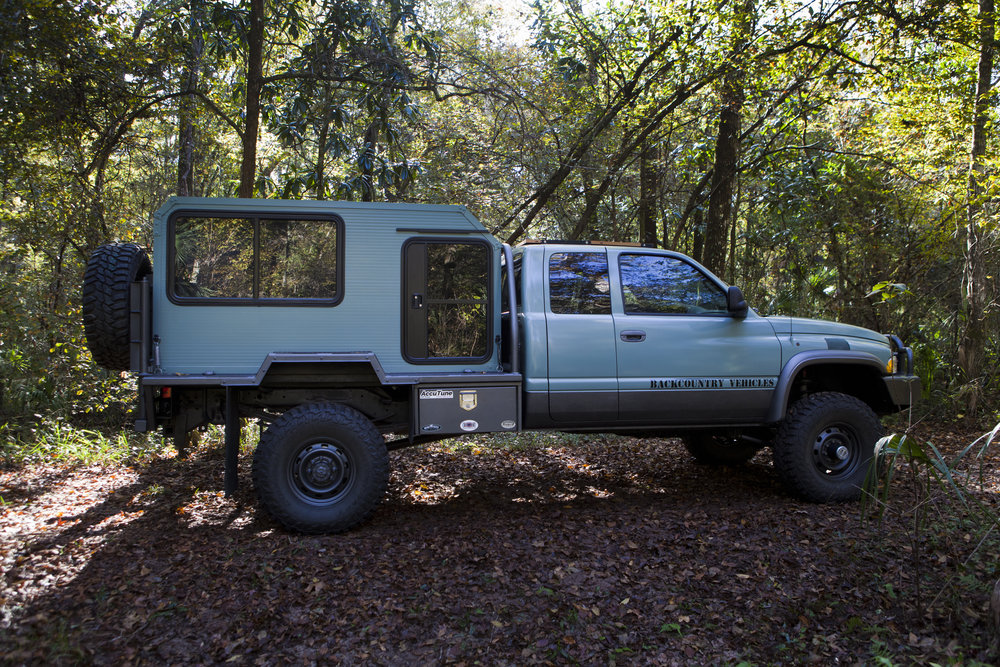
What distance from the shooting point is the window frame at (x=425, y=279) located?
15.9ft

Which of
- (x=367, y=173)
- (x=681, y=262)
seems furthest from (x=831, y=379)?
(x=367, y=173)

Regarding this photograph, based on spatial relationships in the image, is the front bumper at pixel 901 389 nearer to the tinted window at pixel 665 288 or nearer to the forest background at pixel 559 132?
the tinted window at pixel 665 288

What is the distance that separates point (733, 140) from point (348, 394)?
6846 millimetres

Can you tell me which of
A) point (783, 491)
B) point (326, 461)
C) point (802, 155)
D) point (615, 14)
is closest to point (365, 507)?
point (326, 461)

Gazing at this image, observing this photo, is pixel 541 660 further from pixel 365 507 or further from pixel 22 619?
pixel 22 619

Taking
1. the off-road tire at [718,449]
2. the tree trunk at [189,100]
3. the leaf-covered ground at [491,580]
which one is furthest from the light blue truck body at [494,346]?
the tree trunk at [189,100]

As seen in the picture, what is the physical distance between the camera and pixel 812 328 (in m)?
5.59

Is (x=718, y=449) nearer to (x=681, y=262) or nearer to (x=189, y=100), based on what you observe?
(x=681, y=262)

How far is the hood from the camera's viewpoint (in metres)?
5.51

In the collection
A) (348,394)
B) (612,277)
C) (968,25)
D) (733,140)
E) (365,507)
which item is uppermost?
(968,25)

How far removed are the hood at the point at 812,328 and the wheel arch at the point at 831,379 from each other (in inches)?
6.7

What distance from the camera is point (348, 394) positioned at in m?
5.02

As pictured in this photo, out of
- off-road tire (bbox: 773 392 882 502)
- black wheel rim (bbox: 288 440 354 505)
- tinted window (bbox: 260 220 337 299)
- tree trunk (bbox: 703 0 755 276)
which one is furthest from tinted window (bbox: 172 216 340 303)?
tree trunk (bbox: 703 0 755 276)

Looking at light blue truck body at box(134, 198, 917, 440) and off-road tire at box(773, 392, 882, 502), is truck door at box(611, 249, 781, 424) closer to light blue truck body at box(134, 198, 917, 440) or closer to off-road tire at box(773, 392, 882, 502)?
light blue truck body at box(134, 198, 917, 440)
